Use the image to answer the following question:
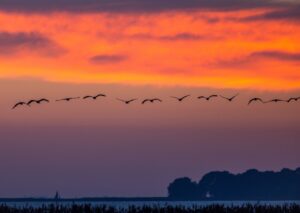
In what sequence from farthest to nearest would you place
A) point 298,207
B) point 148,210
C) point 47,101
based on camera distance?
1. point 298,207
2. point 148,210
3. point 47,101

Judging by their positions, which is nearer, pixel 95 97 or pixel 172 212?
pixel 95 97

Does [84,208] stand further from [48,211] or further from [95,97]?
[95,97]

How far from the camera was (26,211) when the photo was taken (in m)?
42.8

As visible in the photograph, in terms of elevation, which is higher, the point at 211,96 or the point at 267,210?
the point at 211,96

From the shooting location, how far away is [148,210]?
42.2 metres

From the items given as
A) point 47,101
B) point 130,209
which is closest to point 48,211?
point 130,209

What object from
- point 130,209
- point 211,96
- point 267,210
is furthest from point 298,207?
point 211,96

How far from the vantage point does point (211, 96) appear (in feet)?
99.5

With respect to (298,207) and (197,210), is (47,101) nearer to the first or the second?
(197,210)

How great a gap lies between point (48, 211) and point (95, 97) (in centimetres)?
1462

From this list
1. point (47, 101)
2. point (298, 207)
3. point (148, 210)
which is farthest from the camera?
point (298, 207)

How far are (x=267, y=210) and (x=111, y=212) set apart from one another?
27.2 ft

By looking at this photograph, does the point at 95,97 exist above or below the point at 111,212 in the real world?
above

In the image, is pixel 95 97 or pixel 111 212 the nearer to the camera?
pixel 95 97
